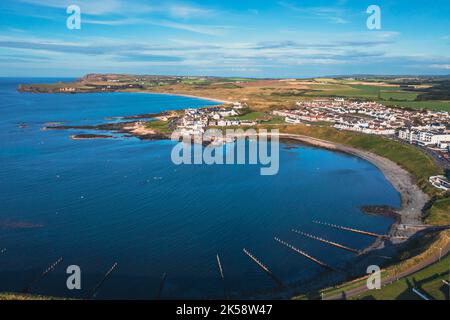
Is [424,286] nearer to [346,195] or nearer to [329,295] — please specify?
[329,295]

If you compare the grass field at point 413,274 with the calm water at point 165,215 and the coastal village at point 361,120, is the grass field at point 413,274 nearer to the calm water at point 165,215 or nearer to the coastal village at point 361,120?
the calm water at point 165,215

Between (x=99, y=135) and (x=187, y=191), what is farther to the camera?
(x=99, y=135)

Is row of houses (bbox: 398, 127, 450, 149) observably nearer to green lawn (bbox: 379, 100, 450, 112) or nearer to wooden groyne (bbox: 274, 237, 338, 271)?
green lawn (bbox: 379, 100, 450, 112)

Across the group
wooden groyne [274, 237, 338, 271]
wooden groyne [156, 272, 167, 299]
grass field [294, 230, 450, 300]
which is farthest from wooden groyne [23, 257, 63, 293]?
wooden groyne [274, 237, 338, 271]

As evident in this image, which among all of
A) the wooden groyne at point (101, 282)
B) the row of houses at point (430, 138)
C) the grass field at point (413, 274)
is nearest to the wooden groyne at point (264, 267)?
the grass field at point (413, 274)

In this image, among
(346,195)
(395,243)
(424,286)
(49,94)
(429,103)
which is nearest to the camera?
(424,286)

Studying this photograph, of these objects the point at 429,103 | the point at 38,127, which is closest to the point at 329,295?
the point at 38,127

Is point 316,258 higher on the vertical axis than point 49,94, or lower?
lower
